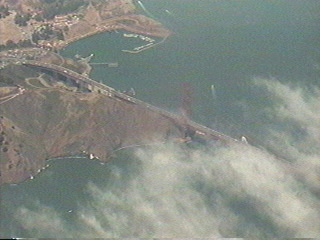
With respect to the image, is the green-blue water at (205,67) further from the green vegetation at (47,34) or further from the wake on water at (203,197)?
the green vegetation at (47,34)

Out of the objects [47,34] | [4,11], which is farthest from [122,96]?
[4,11]

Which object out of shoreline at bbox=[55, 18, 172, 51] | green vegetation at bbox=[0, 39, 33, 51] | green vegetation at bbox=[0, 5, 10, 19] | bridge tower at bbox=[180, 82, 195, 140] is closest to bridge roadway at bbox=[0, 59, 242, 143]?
bridge tower at bbox=[180, 82, 195, 140]

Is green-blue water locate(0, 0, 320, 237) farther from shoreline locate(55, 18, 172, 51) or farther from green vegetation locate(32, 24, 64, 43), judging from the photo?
green vegetation locate(32, 24, 64, 43)

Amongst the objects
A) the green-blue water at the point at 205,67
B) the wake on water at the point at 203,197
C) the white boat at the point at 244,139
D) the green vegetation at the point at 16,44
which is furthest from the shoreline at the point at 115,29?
the wake on water at the point at 203,197

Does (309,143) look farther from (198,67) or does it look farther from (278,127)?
(198,67)

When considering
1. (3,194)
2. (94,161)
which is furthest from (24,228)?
(94,161)
